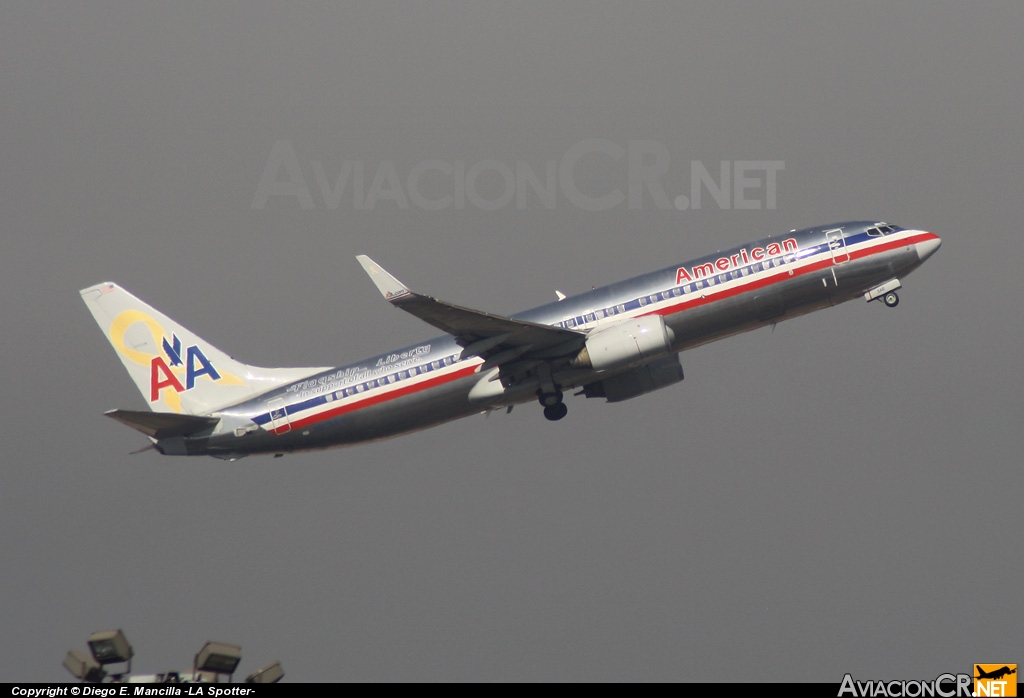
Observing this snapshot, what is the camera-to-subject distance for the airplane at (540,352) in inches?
2099

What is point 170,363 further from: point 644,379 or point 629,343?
point 629,343

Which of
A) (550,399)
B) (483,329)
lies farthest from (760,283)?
(483,329)

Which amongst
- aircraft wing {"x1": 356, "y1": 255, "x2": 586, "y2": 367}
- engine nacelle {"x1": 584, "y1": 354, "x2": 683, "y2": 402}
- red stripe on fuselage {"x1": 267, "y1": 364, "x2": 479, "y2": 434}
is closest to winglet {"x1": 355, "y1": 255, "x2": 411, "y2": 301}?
aircraft wing {"x1": 356, "y1": 255, "x2": 586, "y2": 367}

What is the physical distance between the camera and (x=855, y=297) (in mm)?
54625

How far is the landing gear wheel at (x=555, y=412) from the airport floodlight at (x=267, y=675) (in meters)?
25.0

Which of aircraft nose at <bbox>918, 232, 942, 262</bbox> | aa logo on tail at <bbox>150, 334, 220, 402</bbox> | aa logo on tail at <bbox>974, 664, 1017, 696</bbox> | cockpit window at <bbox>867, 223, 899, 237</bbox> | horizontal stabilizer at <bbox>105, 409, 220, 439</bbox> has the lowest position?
aa logo on tail at <bbox>974, 664, 1017, 696</bbox>

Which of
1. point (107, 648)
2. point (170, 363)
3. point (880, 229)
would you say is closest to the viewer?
point (107, 648)

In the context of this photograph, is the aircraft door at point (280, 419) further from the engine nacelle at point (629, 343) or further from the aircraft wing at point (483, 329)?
the engine nacelle at point (629, 343)

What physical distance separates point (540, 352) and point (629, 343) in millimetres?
4269

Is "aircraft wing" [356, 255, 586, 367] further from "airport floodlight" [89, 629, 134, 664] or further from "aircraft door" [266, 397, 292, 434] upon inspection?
"airport floodlight" [89, 629, 134, 664]

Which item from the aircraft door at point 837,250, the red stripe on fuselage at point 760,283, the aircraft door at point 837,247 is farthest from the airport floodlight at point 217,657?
the aircraft door at point 837,247

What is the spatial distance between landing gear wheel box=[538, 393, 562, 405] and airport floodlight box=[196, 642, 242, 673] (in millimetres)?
25434

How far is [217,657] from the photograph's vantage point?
3338cm

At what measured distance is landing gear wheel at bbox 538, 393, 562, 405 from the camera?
56.6 meters
